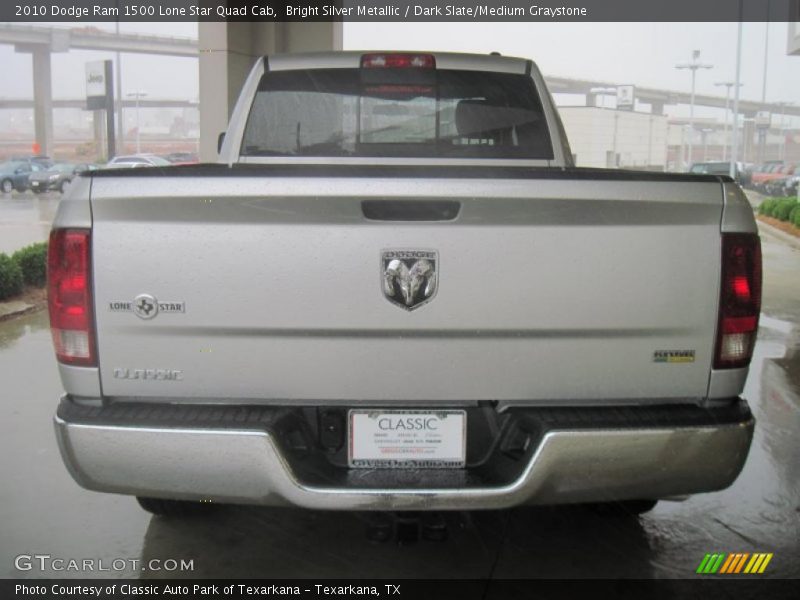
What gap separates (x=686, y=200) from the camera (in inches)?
111

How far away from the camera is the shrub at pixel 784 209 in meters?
22.5

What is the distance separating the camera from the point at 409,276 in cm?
276

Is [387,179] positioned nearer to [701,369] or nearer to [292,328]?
[292,328]

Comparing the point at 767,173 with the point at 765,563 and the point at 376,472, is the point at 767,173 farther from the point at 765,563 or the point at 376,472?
the point at 376,472

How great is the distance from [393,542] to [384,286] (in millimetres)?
1530

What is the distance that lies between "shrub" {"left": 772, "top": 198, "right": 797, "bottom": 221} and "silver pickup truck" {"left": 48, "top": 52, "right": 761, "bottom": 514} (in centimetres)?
2134

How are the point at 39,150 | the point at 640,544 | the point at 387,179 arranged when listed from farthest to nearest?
the point at 39,150
the point at 640,544
the point at 387,179

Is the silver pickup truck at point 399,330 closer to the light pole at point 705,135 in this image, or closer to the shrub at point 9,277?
the shrub at point 9,277

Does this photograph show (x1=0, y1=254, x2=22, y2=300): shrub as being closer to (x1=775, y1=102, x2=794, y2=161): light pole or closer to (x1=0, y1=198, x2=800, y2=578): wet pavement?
(x1=0, y1=198, x2=800, y2=578): wet pavement

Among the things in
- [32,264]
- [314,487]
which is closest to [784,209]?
[32,264]

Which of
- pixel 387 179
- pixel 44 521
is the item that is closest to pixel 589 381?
pixel 387 179

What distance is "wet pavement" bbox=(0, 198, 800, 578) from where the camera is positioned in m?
3.64

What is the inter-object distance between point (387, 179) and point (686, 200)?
955mm

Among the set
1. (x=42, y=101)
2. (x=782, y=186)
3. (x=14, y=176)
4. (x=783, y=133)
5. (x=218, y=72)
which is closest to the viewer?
(x=218, y=72)
